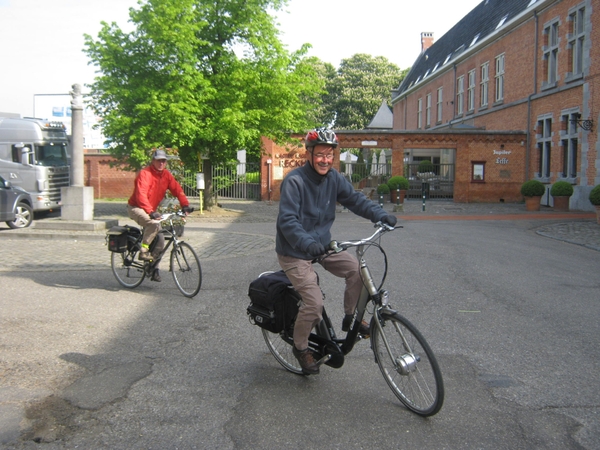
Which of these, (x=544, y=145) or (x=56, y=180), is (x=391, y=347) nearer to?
(x=56, y=180)

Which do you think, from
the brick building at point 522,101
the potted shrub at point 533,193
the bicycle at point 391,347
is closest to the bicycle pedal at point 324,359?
the bicycle at point 391,347

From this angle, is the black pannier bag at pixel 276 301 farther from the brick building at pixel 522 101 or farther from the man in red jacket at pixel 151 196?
the brick building at pixel 522 101

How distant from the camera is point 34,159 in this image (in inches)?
876

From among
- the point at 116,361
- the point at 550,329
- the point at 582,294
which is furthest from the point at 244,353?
the point at 582,294

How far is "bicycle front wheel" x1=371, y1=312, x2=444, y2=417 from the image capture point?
3756 mm

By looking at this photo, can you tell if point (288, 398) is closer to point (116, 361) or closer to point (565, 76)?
point (116, 361)

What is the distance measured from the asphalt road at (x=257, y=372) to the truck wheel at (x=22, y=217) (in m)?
9.07

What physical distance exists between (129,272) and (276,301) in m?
4.42

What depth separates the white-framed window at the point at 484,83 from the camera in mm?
34812

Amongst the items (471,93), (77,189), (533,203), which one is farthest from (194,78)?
(471,93)

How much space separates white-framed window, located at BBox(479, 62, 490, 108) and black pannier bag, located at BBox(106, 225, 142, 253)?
1188 inches

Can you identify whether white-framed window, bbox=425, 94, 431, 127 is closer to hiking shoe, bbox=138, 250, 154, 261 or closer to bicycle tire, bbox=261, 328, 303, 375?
hiking shoe, bbox=138, 250, 154, 261

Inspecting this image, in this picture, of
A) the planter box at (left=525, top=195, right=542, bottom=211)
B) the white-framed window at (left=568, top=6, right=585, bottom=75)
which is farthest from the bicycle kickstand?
the white-framed window at (left=568, top=6, right=585, bottom=75)

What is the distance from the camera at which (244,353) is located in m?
5.29
